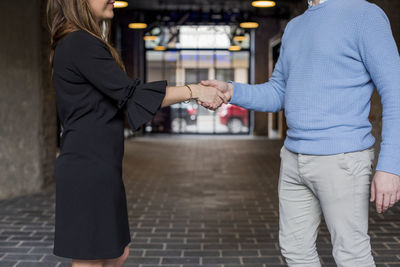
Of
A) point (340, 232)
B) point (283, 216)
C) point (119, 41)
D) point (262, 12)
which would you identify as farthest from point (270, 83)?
point (119, 41)

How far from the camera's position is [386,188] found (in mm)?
1866

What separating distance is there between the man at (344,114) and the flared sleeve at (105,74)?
0.61 metres

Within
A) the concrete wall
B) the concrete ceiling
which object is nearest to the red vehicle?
the concrete ceiling

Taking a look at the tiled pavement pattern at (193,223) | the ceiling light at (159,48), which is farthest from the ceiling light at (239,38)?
the tiled pavement pattern at (193,223)

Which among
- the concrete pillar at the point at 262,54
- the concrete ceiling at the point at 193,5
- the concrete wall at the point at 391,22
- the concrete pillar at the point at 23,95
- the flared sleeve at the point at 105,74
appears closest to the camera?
the flared sleeve at the point at 105,74

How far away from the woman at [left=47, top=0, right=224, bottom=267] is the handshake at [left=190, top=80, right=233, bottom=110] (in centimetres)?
30

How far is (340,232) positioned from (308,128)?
404 mm

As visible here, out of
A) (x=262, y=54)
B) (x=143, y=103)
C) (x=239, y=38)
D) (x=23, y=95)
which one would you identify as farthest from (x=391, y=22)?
(x=239, y=38)

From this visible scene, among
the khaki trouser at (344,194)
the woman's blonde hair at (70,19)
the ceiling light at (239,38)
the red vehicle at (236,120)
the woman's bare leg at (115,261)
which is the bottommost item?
the red vehicle at (236,120)

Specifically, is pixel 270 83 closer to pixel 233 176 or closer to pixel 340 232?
pixel 340 232

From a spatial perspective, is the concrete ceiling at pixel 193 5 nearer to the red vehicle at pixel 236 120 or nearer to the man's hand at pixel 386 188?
the red vehicle at pixel 236 120

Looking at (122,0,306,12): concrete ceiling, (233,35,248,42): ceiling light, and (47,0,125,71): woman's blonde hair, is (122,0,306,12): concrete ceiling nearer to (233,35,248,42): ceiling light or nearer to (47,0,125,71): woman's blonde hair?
(233,35,248,42): ceiling light

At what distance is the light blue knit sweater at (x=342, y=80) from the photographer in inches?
73.5

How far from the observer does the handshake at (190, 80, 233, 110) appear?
2264 millimetres
